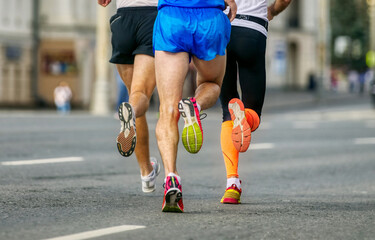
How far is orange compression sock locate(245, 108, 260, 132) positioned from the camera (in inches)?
234

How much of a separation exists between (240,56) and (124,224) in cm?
183

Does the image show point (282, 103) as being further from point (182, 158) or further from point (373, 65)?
point (182, 158)

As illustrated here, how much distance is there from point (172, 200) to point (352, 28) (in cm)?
7027

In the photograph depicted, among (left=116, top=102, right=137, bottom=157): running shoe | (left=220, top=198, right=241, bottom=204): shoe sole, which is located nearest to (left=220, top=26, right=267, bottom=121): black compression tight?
(left=220, top=198, right=241, bottom=204): shoe sole

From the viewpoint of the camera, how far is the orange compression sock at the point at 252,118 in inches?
234

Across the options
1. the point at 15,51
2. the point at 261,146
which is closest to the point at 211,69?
the point at 261,146

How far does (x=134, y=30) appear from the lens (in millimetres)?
5863

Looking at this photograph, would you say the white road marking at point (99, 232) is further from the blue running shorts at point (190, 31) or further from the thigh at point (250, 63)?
the thigh at point (250, 63)

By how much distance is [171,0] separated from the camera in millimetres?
5273

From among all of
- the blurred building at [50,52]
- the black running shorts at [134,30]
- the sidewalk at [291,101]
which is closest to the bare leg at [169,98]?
the black running shorts at [134,30]

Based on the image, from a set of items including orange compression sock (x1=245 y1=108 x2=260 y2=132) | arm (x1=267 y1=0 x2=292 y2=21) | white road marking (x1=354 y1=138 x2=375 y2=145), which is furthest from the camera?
white road marking (x1=354 y1=138 x2=375 y2=145)

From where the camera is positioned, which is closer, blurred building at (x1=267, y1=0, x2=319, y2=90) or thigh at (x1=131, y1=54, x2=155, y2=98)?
thigh at (x1=131, y1=54, x2=155, y2=98)

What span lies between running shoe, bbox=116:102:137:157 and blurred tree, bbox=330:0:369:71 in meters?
65.8

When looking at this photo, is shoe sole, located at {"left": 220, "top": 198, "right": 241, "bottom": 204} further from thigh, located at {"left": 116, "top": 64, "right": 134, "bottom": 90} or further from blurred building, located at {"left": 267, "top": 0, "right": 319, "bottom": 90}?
blurred building, located at {"left": 267, "top": 0, "right": 319, "bottom": 90}
